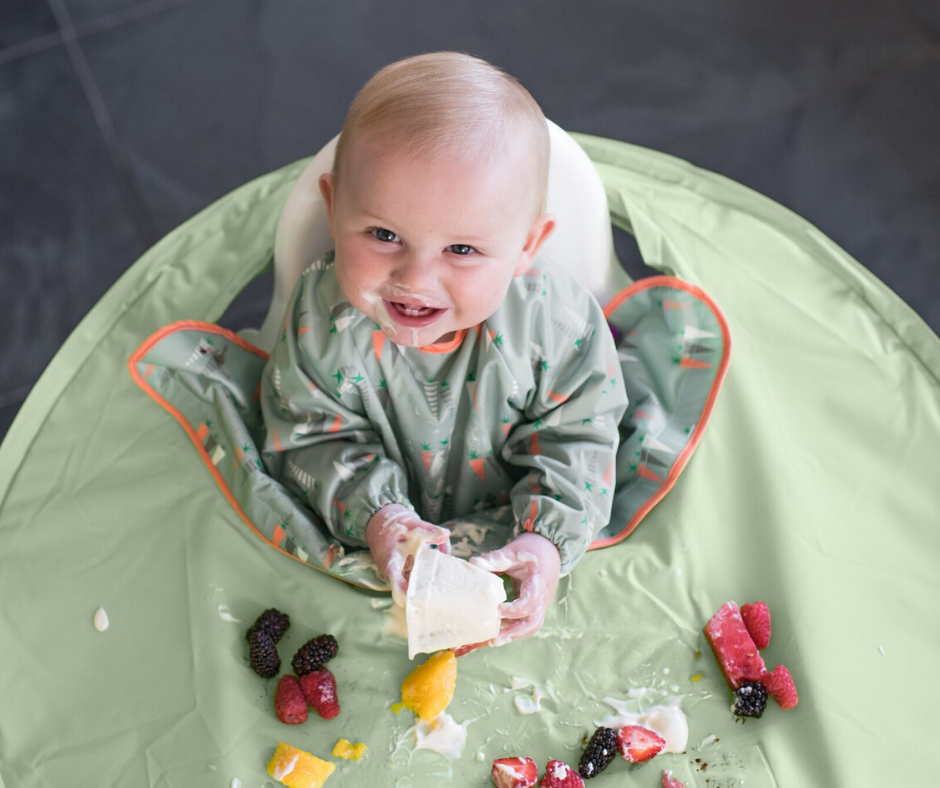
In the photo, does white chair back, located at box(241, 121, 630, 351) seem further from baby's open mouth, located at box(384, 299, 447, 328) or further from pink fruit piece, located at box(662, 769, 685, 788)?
pink fruit piece, located at box(662, 769, 685, 788)

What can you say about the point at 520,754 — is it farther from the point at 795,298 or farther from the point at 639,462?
the point at 795,298

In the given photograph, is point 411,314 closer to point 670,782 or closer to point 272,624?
point 272,624

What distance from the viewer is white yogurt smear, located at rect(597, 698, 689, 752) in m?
1.08

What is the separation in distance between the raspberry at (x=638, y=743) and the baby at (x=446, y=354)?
0.16m

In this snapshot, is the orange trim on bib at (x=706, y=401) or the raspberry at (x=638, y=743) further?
the orange trim on bib at (x=706, y=401)

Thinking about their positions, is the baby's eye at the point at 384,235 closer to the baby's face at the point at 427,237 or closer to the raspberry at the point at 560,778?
the baby's face at the point at 427,237

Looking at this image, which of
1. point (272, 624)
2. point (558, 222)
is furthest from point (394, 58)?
point (272, 624)

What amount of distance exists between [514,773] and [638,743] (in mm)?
140

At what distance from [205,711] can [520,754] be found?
359mm

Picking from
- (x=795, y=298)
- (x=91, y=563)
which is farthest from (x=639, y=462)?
(x=91, y=563)

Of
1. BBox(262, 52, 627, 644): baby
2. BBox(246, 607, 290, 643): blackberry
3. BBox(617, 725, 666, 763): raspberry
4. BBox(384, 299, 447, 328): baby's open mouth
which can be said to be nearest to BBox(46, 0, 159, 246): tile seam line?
BBox(262, 52, 627, 644): baby

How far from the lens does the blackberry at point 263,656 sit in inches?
43.7

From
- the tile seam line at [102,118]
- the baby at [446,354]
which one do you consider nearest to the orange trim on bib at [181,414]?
the baby at [446,354]

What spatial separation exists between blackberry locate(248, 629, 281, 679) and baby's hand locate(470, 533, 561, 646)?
10.3 inches
